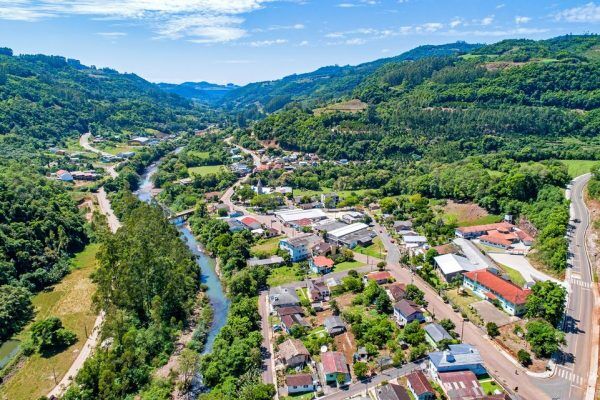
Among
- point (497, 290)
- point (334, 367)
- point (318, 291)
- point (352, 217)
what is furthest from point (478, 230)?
point (334, 367)

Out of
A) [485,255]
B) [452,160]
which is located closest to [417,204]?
[485,255]

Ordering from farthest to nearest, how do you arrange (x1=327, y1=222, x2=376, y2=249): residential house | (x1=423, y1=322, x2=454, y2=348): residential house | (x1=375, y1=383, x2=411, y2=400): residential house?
(x1=327, y1=222, x2=376, y2=249): residential house
(x1=423, y1=322, x2=454, y2=348): residential house
(x1=375, y1=383, x2=411, y2=400): residential house

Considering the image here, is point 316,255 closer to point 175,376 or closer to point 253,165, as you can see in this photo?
point 175,376

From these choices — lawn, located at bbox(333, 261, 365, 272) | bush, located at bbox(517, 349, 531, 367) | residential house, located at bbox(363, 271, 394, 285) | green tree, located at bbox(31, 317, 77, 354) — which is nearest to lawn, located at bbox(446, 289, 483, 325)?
bush, located at bbox(517, 349, 531, 367)

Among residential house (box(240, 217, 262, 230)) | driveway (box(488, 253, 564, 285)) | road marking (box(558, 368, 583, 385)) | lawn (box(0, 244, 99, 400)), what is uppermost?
residential house (box(240, 217, 262, 230))

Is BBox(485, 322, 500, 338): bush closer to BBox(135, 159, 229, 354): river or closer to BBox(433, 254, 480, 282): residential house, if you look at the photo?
BBox(433, 254, 480, 282): residential house

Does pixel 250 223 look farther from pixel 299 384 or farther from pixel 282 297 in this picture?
pixel 299 384

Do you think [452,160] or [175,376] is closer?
[175,376]
